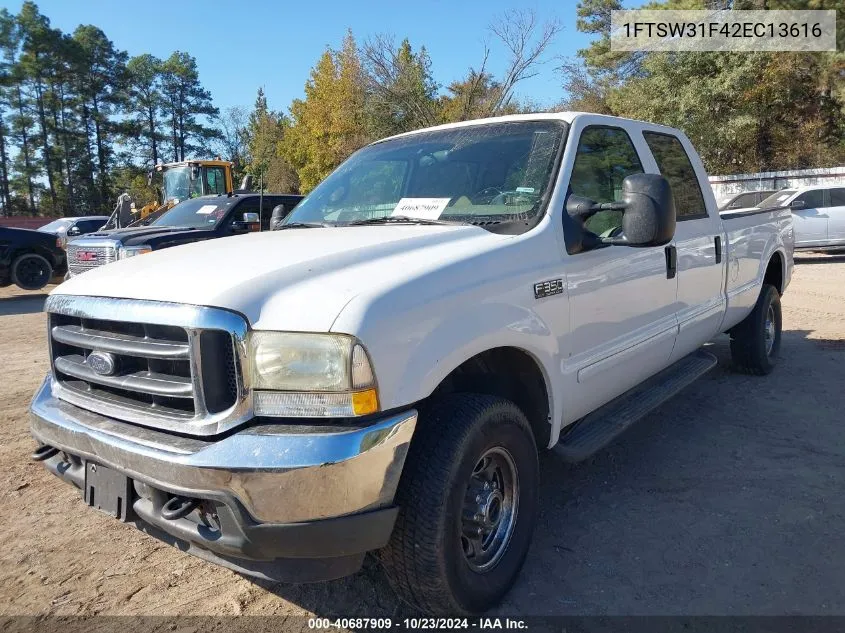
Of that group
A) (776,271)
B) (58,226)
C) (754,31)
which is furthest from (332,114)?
(776,271)

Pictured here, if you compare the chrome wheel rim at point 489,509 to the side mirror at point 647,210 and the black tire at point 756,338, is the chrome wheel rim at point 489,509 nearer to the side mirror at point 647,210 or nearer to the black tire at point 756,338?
the side mirror at point 647,210

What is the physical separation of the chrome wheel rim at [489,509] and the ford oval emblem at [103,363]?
1.37m

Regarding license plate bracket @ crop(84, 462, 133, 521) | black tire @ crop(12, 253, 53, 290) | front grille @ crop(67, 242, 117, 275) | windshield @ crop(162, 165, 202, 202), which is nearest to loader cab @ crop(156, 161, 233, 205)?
windshield @ crop(162, 165, 202, 202)

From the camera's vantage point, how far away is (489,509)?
2500 millimetres

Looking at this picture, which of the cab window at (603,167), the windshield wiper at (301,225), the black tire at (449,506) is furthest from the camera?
the windshield wiper at (301,225)

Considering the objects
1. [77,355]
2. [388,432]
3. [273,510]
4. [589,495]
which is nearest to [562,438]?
[589,495]

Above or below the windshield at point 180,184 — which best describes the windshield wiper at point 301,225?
below

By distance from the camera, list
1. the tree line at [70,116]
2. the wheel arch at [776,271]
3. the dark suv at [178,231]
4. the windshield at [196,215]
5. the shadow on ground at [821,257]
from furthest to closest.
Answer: the tree line at [70,116], the shadow on ground at [821,257], the windshield at [196,215], the dark suv at [178,231], the wheel arch at [776,271]

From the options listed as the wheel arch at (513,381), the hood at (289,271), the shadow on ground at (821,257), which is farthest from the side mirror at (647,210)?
the shadow on ground at (821,257)

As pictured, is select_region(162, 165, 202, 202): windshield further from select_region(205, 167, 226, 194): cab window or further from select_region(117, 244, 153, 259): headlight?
select_region(117, 244, 153, 259): headlight

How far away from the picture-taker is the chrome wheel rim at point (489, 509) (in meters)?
2.39

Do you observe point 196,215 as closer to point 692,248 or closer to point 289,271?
point 692,248

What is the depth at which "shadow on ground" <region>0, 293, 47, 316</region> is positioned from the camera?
437 inches

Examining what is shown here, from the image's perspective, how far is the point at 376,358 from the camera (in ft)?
6.38
